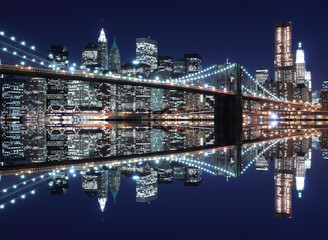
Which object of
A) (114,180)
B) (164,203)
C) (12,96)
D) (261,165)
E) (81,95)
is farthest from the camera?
(81,95)

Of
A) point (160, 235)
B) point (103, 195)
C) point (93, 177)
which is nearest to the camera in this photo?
point (160, 235)

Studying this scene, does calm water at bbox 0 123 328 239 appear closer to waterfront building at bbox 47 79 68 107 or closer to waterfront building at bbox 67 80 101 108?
waterfront building at bbox 67 80 101 108

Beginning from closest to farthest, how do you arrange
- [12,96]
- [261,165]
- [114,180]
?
[114,180], [261,165], [12,96]

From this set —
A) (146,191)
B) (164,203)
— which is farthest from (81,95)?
(164,203)

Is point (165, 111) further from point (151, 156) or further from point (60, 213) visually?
point (60, 213)

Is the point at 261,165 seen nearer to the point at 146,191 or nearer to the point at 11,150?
the point at 146,191

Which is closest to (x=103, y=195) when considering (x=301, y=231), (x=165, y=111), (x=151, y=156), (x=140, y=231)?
(x=140, y=231)

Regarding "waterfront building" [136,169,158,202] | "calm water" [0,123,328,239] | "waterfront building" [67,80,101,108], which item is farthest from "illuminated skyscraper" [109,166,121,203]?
"waterfront building" [67,80,101,108]

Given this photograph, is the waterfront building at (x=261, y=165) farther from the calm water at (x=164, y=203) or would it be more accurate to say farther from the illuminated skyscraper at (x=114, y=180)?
the illuminated skyscraper at (x=114, y=180)

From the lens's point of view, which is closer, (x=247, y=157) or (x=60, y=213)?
(x=60, y=213)

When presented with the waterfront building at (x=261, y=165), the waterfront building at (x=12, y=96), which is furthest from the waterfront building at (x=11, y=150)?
the waterfront building at (x=12, y=96)

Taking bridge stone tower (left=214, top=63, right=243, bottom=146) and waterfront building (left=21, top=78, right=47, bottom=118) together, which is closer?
bridge stone tower (left=214, top=63, right=243, bottom=146)
